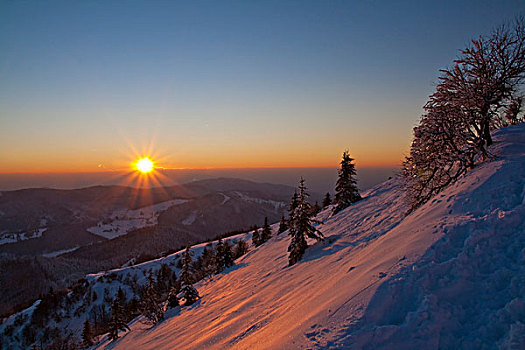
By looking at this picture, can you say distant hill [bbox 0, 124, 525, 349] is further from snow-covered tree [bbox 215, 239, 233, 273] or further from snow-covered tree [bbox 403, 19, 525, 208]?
snow-covered tree [bbox 215, 239, 233, 273]

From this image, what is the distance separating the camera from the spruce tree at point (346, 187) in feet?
103

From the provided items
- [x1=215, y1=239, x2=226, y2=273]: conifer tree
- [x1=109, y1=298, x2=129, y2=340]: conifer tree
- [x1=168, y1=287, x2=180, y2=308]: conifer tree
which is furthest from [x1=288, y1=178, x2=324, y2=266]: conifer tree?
[x1=109, y1=298, x2=129, y2=340]: conifer tree

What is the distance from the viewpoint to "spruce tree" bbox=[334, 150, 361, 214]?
31266mm

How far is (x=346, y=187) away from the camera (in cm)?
3150

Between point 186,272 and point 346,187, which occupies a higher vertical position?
point 346,187

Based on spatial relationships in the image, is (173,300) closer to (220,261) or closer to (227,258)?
(220,261)

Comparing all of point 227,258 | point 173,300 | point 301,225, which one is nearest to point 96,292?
point 227,258

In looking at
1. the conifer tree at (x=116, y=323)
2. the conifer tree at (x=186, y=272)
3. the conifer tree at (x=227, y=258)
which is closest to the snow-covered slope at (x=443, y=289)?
the conifer tree at (x=186, y=272)

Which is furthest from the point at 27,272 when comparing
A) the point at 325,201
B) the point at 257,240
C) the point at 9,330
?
the point at 325,201

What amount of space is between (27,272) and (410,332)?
757 ft

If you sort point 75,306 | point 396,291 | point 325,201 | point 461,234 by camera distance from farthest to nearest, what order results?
1. point 75,306
2. point 325,201
3. point 461,234
4. point 396,291

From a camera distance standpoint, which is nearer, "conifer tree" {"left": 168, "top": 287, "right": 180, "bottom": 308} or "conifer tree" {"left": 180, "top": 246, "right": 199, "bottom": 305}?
"conifer tree" {"left": 180, "top": 246, "right": 199, "bottom": 305}

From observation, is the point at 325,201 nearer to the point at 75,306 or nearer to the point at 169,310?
the point at 169,310

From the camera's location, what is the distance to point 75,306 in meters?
92.4
